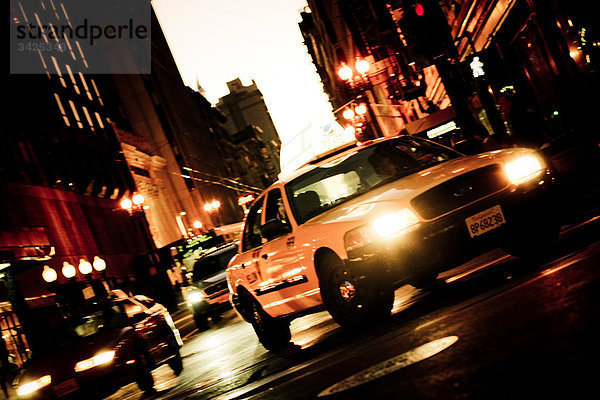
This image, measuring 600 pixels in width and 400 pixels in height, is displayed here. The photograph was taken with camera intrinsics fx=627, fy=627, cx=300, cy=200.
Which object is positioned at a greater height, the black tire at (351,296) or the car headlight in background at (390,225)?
the car headlight in background at (390,225)

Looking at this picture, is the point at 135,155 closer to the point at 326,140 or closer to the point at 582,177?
the point at 326,140

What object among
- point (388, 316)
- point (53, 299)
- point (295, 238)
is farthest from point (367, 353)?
point (53, 299)

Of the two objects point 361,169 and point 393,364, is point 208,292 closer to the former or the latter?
point 361,169

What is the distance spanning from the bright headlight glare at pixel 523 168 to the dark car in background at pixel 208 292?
13183mm

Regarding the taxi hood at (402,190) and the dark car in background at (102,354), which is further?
the dark car in background at (102,354)

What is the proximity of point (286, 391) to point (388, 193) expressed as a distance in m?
2.19

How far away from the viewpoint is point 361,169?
7301 mm

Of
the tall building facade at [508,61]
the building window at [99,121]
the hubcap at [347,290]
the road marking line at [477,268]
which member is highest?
the building window at [99,121]

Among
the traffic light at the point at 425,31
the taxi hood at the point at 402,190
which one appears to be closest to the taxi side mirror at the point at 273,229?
Answer: the taxi hood at the point at 402,190

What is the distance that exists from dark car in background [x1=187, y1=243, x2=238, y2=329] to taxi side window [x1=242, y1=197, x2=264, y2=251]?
9.71m

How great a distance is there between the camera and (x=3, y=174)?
24906 mm

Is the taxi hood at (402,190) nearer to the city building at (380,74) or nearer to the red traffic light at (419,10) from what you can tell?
the red traffic light at (419,10)

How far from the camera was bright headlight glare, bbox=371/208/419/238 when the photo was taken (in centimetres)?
557

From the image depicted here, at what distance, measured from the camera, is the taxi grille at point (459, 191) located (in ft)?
18.5
